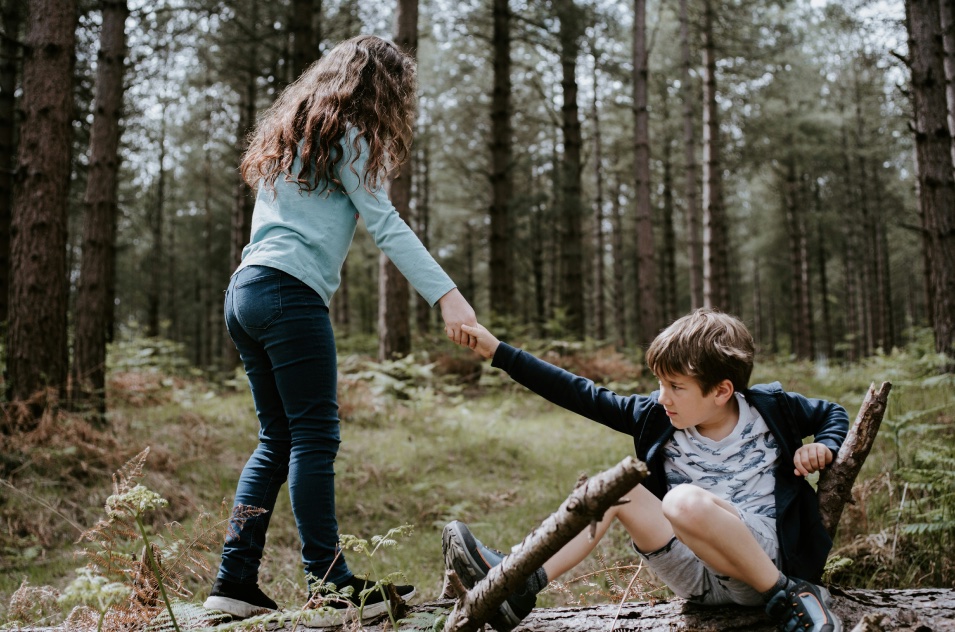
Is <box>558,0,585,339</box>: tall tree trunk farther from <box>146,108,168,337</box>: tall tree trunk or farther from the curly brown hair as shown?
<box>146,108,168,337</box>: tall tree trunk

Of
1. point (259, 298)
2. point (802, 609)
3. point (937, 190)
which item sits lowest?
point (802, 609)

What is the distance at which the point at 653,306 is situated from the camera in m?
11.1

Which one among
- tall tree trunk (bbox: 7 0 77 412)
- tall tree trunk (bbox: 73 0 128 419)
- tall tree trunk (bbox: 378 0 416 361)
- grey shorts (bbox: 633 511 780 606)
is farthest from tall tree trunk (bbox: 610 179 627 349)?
grey shorts (bbox: 633 511 780 606)

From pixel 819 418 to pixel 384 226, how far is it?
1781mm

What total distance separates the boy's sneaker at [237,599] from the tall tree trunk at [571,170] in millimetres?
10278

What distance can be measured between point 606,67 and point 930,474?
38.2 ft

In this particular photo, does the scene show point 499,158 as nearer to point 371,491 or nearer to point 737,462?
point 371,491

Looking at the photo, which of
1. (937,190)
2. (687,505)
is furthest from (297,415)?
(937,190)

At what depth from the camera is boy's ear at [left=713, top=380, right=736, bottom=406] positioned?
90.2 inches

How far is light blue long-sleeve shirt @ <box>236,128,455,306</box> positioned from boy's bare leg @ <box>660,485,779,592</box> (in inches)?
42.7

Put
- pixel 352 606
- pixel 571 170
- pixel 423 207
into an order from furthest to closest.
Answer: pixel 423 207
pixel 571 170
pixel 352 606

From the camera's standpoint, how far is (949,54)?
988cm

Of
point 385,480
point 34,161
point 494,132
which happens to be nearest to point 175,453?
point 385,480

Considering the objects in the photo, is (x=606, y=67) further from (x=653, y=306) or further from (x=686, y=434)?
(x=686, y=434)
